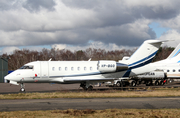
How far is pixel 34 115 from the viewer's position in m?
9.71

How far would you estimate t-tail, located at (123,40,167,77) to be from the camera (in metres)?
22.6

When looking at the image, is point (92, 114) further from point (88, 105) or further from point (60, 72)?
point (60, 72)

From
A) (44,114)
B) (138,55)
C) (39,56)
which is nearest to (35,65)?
(138,55)

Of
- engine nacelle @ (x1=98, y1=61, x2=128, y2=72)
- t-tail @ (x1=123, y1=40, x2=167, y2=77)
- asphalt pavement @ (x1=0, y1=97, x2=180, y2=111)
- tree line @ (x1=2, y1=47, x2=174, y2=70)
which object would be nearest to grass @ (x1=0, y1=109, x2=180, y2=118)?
asphalt pavement @ (x1=0, y1=97, x2=180, y2=111)

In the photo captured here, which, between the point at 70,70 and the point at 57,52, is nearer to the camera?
the point at 70,70

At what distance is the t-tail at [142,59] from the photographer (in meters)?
22.6

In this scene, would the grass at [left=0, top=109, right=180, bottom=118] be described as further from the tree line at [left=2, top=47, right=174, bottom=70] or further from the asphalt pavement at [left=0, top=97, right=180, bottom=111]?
the tree line at [left=2, top=47, right=174, bottom=70]

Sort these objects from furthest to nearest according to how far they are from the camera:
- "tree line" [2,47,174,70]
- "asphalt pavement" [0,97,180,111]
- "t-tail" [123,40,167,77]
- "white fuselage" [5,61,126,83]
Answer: "tree line" [2,47,174,70] < "t-tail" [123,40,167,77] < "white fuselage" [5,61,126,83] < "asphalt pavement" [0,97,180,111]

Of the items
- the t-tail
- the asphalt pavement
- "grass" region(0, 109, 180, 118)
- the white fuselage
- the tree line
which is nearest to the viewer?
"grass" region(0, 109, 180, 118)

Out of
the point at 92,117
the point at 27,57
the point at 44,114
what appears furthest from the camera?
the point at 27,57

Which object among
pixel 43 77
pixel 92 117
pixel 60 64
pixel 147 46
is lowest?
pixel 92 117

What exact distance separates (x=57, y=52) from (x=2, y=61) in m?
45.0

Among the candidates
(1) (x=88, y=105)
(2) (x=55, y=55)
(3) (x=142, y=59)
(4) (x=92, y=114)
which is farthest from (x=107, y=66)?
(2) (x=55, y=55)

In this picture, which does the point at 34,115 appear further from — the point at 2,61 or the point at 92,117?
the point at 2,61
